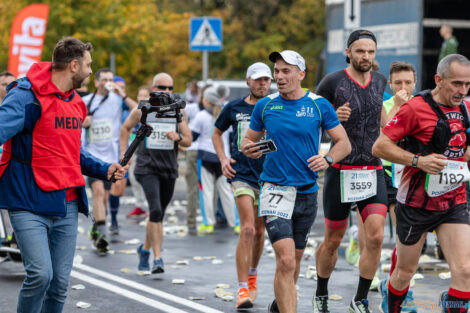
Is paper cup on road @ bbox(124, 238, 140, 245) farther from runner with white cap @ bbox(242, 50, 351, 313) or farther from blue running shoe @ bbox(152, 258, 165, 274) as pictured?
runner with white cap @ bbox(242, 50, 351, 313)

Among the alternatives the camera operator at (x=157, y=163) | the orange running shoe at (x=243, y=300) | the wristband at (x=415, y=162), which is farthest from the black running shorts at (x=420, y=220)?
the camera operator at (x=157, y=163)

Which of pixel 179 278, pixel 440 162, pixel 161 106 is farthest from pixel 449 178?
pixel 179 278

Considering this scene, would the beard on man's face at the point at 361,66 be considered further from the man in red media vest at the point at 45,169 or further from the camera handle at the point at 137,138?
the man in red media vest at the point at 45,169

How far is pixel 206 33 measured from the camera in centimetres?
1853

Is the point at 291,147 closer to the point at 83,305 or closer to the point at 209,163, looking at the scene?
the point at 83,305

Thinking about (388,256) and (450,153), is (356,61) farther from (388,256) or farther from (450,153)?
(388,256)

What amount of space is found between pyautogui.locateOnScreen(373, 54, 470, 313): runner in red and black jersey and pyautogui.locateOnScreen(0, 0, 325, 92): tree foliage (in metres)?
24.4

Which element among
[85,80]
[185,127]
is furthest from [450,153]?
[185,127]

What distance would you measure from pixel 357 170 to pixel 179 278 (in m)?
2.79

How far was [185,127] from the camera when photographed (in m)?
10.2

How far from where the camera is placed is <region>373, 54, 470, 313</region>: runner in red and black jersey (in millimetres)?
6305

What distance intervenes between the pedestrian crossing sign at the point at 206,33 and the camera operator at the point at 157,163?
808 centimetres

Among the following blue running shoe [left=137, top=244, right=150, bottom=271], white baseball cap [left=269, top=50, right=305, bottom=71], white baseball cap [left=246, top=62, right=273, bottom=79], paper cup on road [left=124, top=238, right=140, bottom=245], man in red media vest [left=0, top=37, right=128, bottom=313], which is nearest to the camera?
man in red media vest [left=0, top=37, right=128, bottom=313]

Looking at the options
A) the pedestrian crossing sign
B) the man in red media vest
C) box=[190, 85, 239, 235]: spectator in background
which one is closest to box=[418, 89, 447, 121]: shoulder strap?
the man in red media vest
